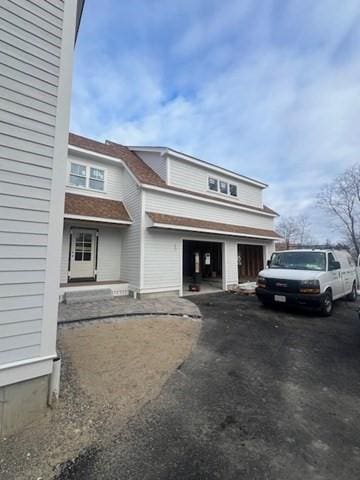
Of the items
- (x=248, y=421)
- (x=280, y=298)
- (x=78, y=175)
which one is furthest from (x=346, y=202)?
(x=248, y=421)

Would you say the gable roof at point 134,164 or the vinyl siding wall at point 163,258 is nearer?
the vinyl siding wall at point 163,258

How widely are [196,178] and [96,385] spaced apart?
1069cm

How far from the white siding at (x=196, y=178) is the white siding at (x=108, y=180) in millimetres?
2577

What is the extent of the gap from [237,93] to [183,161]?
428 centimetres

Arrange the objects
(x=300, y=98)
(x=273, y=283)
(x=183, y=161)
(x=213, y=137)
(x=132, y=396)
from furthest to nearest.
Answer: (x=213, y=137)
(x=183, y=161)
(x=300, y=98)
(x=273, y=283)
(x=132, y=396)

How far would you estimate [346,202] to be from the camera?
85.1 ft

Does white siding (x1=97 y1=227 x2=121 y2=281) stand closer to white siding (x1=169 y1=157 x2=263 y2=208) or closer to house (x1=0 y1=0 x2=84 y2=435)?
white siding (x1=169 y1=157 x2=263 y2=208)

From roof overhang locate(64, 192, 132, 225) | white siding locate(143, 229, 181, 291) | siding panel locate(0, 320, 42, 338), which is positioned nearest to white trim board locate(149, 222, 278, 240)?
white siding locate(143, 229, 181, 291)

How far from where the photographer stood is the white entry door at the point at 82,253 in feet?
30.5

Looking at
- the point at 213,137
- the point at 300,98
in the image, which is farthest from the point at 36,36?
the point at 213,137

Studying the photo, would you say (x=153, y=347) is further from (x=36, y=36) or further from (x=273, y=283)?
(x=36, y=36)

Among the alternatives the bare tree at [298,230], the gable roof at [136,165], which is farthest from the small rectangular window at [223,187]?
the bare tree at [298,230]

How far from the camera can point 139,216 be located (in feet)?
30.7

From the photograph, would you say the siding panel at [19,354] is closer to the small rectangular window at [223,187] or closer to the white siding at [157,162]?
the white siding at [157,162]
